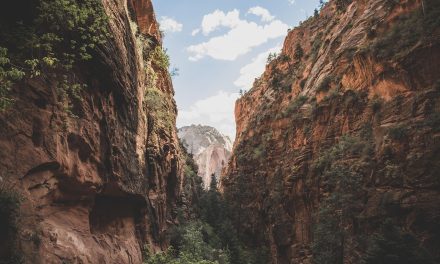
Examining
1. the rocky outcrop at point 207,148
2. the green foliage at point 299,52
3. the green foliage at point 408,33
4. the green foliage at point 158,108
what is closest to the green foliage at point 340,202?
the green foliage at point 408,33

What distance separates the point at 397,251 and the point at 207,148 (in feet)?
459

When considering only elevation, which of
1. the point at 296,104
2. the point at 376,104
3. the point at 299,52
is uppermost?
the point at 299,52

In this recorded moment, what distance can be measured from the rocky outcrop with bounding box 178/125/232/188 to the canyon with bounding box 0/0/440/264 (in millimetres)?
93174

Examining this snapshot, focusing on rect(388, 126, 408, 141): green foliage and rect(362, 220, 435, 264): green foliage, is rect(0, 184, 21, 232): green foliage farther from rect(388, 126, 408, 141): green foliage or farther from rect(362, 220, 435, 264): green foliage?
rect(388, 126, 408, 141): green foliage

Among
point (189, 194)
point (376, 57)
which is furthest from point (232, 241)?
point (376, 57)

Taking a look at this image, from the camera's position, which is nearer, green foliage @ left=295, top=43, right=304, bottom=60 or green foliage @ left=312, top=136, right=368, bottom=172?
green foliage @ left=312, top=136, right=368, bottom=172

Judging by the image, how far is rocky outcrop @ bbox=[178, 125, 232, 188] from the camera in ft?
481

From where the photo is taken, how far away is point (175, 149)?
3234cm

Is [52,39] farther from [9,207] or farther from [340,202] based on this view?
[340,202]

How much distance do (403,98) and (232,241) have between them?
27.2 metres

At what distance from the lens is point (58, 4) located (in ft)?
42.6

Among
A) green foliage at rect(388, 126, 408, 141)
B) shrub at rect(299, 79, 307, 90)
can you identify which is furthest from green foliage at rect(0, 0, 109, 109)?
shrub at rect(299, 79, 307, 90)

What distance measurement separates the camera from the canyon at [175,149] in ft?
42.2

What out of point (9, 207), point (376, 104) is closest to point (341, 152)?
point (376, 104)
